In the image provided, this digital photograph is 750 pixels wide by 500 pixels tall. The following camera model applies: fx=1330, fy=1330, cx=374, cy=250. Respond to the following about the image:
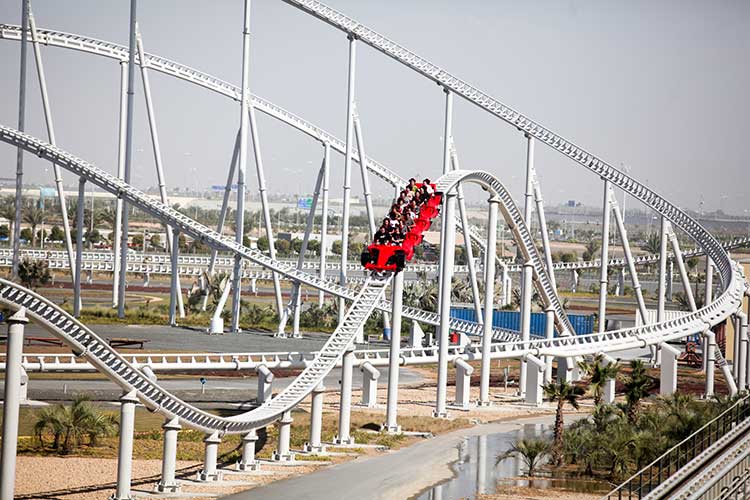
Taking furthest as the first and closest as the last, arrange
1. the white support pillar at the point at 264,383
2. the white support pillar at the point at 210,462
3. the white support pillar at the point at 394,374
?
the white support pillar at the point at 264,383, the white support pillar at the point at 394,374, the white support pillar at the point at 210,462

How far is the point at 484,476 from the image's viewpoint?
95.9ft

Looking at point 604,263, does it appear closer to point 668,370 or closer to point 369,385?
point 668,370

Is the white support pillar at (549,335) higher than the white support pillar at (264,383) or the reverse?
higher

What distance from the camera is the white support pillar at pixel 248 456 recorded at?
2841 cm

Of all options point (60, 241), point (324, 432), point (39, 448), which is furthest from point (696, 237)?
point (60, 241)

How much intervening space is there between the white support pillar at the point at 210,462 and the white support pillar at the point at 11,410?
5.36 meters

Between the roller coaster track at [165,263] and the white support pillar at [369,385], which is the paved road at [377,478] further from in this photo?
the roller coaster track at [165,263]

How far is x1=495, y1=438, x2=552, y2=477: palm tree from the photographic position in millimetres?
29766

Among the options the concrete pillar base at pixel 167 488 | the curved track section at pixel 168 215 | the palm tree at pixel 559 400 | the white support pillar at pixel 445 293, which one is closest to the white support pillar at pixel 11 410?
the concrete pillar base at pixel 167 488

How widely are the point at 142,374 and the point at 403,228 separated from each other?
530 inches

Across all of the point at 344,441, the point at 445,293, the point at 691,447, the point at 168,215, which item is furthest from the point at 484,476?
the point at 168,215

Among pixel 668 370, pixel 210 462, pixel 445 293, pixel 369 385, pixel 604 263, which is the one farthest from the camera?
pixel 604 263

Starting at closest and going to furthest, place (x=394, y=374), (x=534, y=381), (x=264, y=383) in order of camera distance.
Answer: (x=394, y=374), (x=264, y=383), (x=534, y=381)

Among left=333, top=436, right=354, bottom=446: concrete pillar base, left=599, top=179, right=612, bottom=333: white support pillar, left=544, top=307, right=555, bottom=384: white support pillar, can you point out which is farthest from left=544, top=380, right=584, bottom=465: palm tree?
left=599, top=179, right=612, bottom=333: white support pillar
